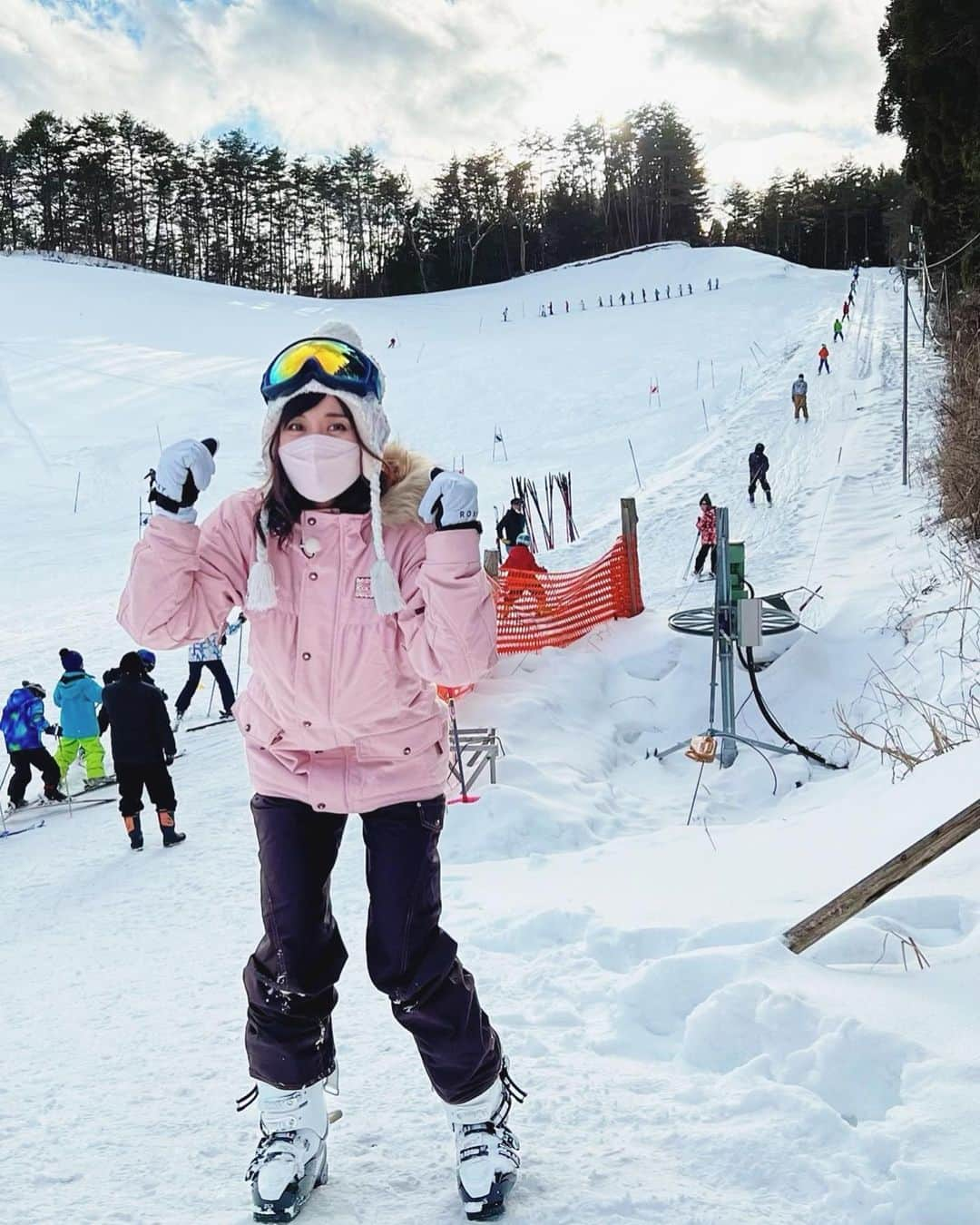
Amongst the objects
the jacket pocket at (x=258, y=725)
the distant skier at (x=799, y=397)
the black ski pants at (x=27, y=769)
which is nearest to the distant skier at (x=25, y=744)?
the black ski pants at (x=27, y=769)

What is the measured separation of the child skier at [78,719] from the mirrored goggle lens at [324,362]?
6.74 metres

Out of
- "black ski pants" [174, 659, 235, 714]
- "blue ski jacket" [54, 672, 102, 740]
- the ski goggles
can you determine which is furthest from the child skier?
the ski goggles

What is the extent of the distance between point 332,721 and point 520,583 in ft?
24.6

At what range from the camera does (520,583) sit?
31.6ft

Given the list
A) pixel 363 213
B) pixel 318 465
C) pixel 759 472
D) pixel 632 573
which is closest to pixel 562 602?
pixel 632 573

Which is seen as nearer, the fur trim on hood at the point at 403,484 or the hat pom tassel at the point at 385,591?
the hat pom tassel at the point at 385,591

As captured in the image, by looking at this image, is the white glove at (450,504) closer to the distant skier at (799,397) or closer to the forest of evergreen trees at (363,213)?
the distant skier at (799,397)

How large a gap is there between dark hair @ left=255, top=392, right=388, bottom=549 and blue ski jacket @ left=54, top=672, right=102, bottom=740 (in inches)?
268

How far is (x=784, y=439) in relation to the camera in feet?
67.3

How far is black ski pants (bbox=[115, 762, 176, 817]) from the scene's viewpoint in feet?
20.3

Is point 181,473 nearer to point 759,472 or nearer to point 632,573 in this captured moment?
point 632,573

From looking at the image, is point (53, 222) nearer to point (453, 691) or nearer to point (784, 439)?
point (784, 439)

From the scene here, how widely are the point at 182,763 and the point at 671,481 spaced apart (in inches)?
494

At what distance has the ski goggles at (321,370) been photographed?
225 cm
